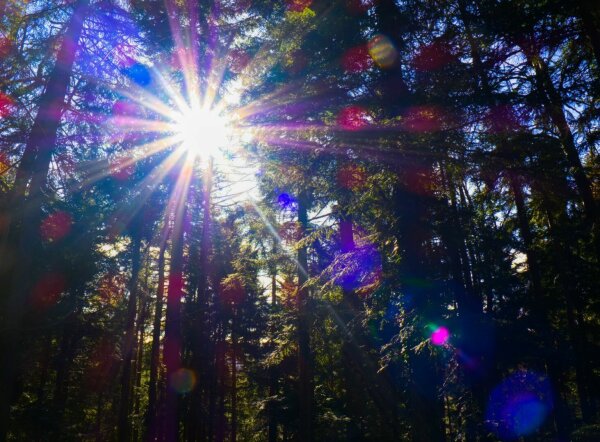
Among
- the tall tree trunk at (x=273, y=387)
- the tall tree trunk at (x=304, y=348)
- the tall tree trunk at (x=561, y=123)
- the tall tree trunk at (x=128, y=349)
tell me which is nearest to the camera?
the tall tree trunk at (x=561, y=123)

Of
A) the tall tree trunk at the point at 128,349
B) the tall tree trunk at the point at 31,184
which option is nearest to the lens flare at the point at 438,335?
the tall tree trunk at the point at 31,184

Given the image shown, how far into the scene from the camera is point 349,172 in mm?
9094

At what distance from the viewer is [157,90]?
12.2 meters

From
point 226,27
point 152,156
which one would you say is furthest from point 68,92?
point 226,27

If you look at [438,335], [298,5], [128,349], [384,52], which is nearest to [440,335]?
[438,335]

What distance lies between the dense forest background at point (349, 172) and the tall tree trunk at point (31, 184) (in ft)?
0.16

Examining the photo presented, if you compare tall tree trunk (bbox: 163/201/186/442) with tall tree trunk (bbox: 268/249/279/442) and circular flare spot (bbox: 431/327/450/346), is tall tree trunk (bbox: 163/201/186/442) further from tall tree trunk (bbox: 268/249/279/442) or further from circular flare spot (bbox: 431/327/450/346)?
circular flare spot (bbox: 431/327/450/346)

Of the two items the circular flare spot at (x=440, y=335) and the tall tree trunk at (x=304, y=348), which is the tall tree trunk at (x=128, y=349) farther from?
the circular flare spot at (x=440, y=335)

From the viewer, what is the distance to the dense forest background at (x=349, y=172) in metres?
7.76

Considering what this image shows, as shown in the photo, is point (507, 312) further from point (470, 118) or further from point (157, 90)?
point (157, 90)

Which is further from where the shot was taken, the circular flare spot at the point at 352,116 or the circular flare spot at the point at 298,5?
the circular flare spot at the point at 298,5

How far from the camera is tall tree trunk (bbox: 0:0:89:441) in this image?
8883mm

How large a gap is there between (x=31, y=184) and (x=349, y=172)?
740cm

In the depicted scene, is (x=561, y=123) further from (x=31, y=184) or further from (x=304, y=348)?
(x=31, y=184)
